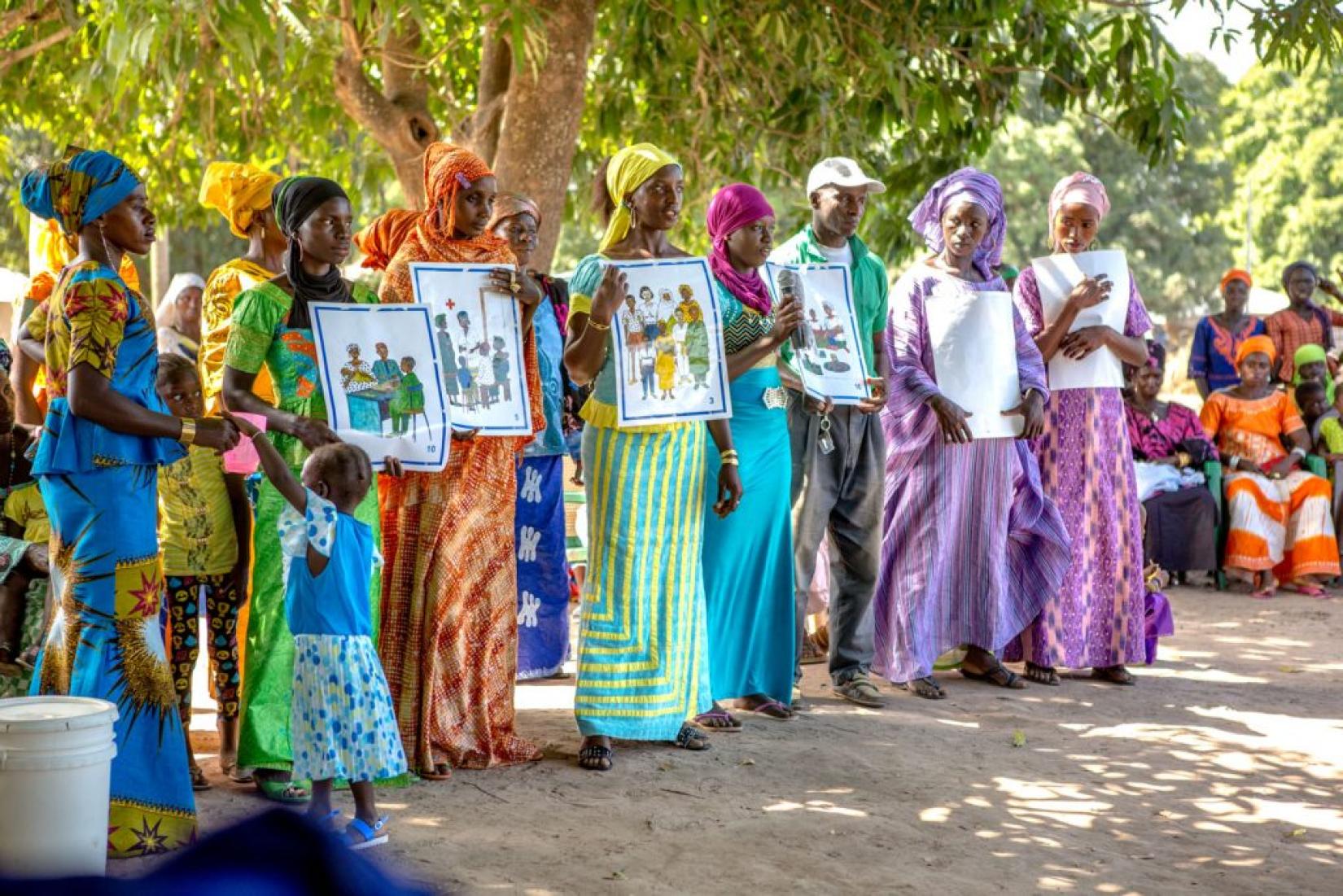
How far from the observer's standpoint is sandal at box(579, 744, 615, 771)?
17.9 ft

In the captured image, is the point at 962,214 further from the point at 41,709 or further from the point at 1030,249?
the point at 1030,249

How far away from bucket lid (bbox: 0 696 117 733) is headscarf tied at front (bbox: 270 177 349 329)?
58.4 inches

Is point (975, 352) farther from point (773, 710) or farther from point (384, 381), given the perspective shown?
point (384, 381)

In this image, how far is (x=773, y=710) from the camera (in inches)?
247

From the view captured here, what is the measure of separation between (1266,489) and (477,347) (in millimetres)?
7382

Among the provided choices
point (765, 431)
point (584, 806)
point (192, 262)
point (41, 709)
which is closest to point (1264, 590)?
point (765, 431)

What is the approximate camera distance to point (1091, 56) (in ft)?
29.3

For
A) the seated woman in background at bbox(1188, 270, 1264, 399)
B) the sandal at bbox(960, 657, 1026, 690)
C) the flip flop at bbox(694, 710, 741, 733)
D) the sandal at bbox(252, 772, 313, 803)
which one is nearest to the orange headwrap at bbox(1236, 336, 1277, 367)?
the seated woman in background at bbox(1188, 270, 1264, 399)

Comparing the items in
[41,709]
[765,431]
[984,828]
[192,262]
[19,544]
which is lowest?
[984,828]

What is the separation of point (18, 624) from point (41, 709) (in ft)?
7.08

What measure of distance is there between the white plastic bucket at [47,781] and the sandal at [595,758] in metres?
2.03

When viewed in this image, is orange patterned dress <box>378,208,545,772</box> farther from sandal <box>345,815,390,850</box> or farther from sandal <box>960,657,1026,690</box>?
sandal <box>960,657,1026,690</box>

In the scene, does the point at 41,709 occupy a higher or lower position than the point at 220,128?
lower

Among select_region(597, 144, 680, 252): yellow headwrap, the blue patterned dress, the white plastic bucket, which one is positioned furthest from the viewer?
select_region(597, 144, 680, 252): yellow headwrap
